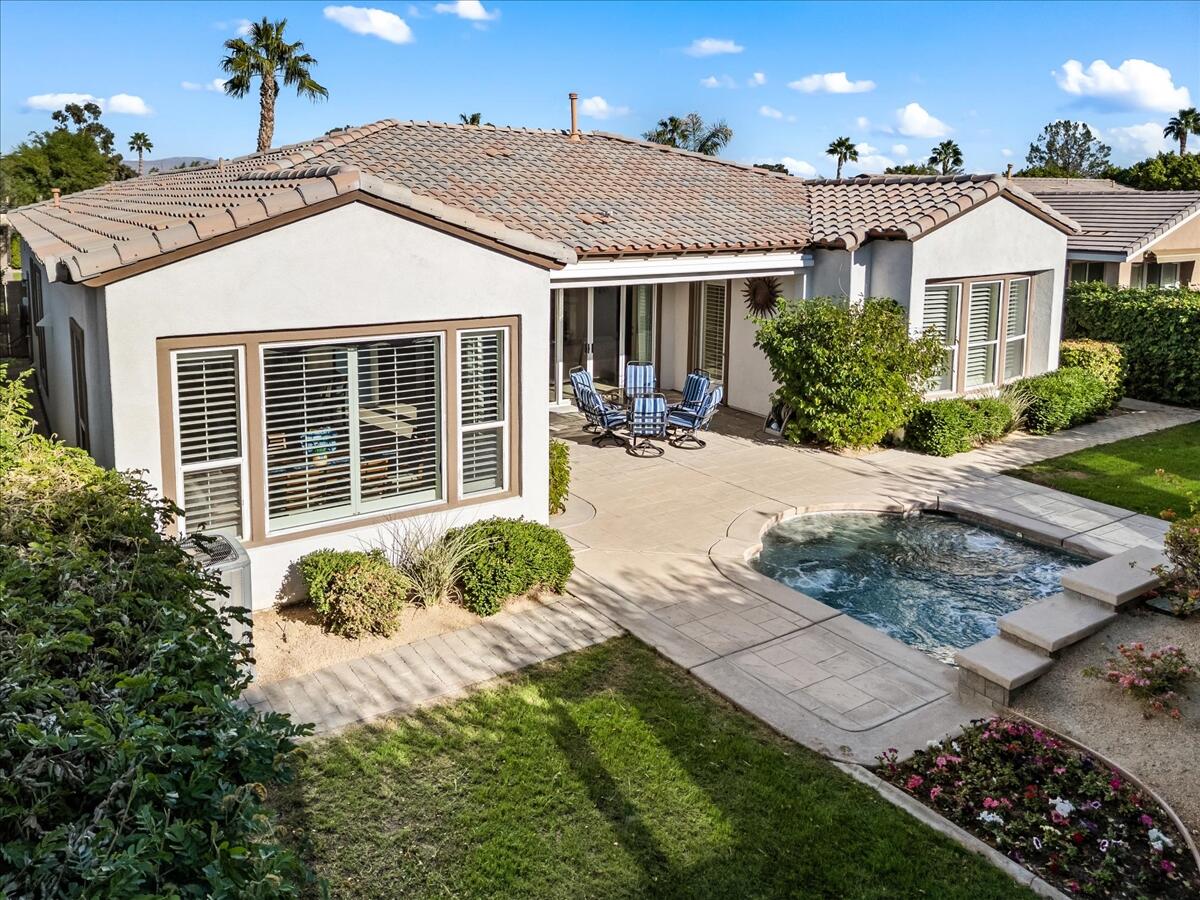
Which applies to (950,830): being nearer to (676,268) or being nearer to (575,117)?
(676,268)

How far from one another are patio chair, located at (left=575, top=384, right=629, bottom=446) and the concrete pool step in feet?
30.2

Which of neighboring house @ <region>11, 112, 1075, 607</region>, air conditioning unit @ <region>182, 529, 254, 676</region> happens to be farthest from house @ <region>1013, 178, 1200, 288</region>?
air conditioning unit @ <region>182, 529, 254, 676</region>

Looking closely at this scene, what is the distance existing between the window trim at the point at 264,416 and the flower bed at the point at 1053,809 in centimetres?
563

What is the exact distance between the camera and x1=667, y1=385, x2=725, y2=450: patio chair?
17.5 meters

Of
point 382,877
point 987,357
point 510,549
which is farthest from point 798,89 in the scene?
point 382,877

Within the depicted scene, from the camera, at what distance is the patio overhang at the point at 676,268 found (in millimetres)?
16547

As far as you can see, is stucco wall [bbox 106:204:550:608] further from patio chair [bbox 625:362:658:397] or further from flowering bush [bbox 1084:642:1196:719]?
patio chair [bbox 625:362:658:397]

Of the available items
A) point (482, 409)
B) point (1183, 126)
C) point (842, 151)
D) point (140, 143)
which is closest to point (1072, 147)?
point (1183, 126)

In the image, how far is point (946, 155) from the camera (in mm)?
71875

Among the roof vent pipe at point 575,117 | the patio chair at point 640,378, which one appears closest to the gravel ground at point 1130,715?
the patio chair at point 640,378

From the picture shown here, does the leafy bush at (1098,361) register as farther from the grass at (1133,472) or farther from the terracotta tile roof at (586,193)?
the terracotta tile roof at (586,193)

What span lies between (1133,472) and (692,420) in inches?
286

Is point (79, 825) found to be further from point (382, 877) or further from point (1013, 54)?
point (1013, 54)

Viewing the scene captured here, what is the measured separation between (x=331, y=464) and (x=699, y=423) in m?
8.36
